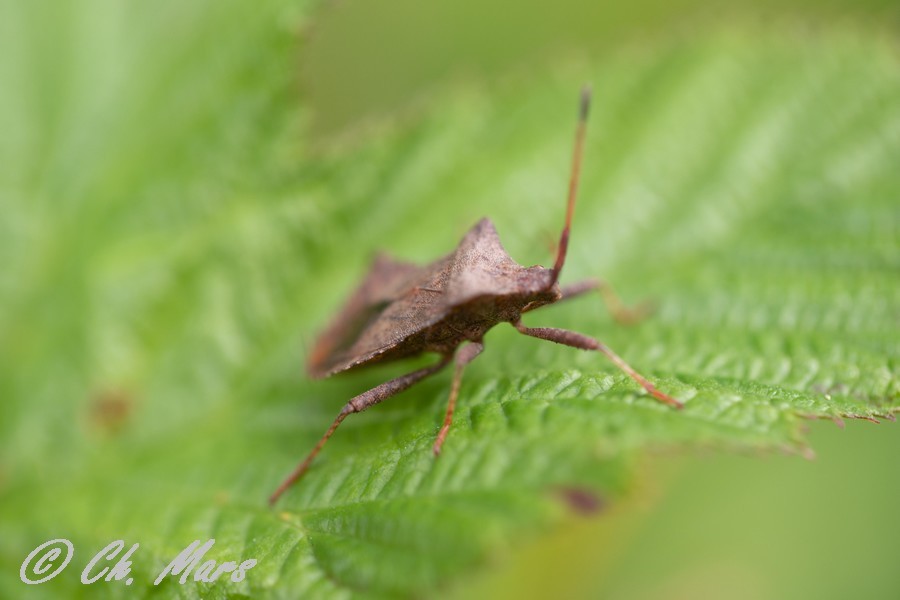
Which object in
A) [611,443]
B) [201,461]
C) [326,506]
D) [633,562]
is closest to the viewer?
[611,443]

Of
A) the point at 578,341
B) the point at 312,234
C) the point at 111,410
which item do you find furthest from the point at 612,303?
the point at 111,410

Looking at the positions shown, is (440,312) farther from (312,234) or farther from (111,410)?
(111,410)

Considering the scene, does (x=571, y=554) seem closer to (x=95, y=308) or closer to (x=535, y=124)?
(x=535, y=124)

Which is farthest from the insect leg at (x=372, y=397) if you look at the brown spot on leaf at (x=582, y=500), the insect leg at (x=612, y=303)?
the brown spot on leaf at (x=582, y=500)

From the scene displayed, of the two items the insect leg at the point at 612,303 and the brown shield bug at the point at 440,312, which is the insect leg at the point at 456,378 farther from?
the insect leg at the point at 612,303

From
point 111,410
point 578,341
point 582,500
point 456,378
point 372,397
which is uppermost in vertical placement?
point 111,410

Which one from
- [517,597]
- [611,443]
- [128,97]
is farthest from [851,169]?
[128,97]

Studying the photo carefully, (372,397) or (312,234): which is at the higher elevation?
(312,234)
